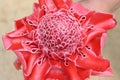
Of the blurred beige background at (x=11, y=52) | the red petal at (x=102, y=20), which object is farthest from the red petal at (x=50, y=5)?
the blurred beige background at (x=11, y=52)

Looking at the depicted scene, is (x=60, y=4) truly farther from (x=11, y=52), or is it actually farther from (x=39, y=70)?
(x=11, y=52)

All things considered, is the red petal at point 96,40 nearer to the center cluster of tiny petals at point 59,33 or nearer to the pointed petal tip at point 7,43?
the center cluster of tiny petals at point 59,33

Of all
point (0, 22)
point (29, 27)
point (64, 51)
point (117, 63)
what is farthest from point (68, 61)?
point (0, 22)

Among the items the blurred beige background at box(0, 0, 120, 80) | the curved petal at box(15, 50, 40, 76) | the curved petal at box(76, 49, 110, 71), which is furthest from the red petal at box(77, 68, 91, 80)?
the blurred beige background at box(0, 0, 120, 80)

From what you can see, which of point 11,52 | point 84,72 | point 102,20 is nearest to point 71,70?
point 84,72

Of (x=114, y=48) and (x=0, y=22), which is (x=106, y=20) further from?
(x=0, y=22)

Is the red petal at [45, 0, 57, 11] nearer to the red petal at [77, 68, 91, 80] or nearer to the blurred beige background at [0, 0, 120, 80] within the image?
the red petal at [77, 68, 91, 80]
